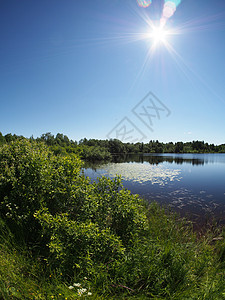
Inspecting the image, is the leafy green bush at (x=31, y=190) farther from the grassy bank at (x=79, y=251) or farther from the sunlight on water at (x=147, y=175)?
the sunlight on water at (x=147, y=175)

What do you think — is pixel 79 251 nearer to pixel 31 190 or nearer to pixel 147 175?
pixel 31 190

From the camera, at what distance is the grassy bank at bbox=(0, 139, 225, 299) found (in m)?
2.39

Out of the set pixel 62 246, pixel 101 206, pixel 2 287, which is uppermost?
pixel 101 206

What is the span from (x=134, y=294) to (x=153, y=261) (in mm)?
644

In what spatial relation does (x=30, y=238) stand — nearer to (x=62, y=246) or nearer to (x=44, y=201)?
(x=44, y=201)

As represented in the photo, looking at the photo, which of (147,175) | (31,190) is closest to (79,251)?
(31,190)

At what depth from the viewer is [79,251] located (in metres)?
2.74

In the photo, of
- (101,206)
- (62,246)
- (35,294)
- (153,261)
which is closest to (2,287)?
(35,294)

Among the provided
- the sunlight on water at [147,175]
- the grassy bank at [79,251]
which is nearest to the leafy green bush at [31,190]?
the grassy bank at [79,251]

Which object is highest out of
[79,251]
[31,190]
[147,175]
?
[31,190]

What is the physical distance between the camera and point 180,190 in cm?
1355

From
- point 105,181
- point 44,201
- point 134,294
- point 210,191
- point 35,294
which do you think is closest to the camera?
point 35,294

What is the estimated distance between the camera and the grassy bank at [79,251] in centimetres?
239

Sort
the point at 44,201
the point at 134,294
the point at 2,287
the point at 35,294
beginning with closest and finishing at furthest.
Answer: the point at 2,287 < the point at 35,294 < the point at 134,294 < the point at 44,201
